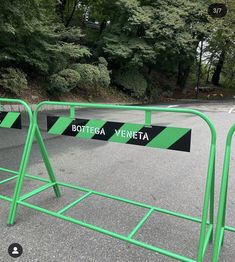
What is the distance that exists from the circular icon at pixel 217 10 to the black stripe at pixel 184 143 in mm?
20548

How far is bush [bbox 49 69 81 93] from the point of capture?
1339 centimetres

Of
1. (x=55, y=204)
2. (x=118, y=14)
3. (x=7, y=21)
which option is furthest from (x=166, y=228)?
(x=118, y=14)

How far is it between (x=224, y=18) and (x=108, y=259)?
22209 mm

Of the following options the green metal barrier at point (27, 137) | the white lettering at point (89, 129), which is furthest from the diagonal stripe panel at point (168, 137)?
the green metal barrier at point (27, 137)

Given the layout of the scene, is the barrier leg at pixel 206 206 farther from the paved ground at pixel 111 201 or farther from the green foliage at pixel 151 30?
the green foliage at pixel 151 30

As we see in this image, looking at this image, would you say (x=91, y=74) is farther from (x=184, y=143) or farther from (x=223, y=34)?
(x=184, y=143)

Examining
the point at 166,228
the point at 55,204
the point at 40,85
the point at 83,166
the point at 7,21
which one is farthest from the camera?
the point at 40,85

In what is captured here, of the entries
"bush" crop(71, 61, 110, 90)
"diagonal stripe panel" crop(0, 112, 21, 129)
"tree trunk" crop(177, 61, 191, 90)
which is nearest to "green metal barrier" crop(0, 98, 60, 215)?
"diagonal stripe panel" crop(0, 112, 21, 129)

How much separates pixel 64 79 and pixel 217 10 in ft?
45.4

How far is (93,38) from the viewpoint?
21672mm

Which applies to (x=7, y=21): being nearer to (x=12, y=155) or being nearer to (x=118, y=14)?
(x=12, y=155)

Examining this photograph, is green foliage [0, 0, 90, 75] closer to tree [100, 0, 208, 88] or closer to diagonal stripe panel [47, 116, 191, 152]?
tree [100, 0, 208, 88]

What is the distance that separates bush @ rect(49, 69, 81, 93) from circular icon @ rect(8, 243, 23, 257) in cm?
1143

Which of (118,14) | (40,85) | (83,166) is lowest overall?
(83,166)
